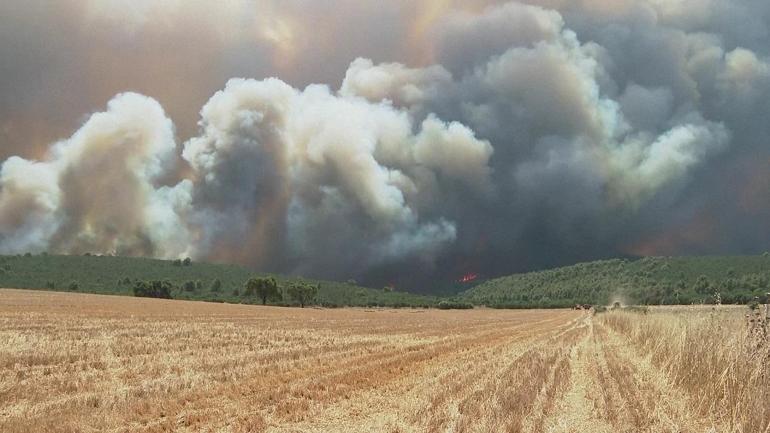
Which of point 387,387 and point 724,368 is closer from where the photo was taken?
point 724,368

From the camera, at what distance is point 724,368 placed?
1348 cm

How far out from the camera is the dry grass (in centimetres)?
1065

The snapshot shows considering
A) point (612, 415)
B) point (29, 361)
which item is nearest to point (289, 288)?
point (29, 361)

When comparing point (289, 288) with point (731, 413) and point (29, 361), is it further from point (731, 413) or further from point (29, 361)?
point (731, 413)

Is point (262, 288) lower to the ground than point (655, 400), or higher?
higher

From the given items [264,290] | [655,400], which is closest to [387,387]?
[655,400]

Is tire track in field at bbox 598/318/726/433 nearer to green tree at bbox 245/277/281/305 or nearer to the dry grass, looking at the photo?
the dry grass

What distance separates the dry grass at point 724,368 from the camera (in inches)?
419

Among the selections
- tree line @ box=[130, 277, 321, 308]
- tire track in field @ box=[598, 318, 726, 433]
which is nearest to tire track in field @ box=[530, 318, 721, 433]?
tire track in field @ box=[598, 318, 726, 433]

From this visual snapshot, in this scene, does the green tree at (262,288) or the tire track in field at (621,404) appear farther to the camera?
the green tree at (262,288)

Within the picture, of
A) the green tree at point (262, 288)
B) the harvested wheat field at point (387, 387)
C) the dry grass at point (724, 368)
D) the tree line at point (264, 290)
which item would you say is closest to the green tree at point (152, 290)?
the tree line at point (264, 290)

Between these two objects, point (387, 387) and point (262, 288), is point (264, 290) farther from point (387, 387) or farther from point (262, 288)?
point (387, 387)

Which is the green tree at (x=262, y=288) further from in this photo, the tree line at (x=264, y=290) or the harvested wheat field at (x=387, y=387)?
the harvested wheat field at (x=387, y=387)

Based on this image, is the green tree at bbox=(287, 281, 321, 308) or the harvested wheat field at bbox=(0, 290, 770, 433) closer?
the harvested wheat field at bbox=(0, 290, 770, 433)
